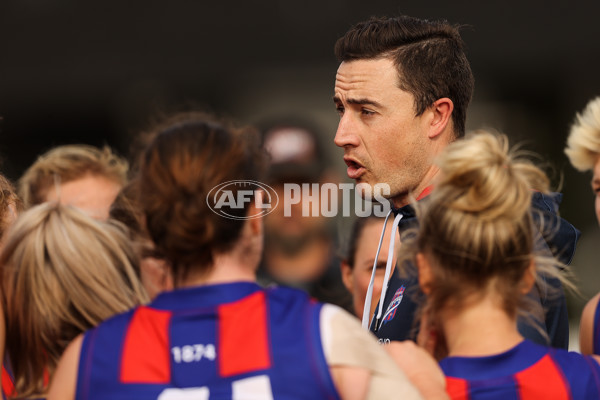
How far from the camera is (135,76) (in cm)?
1050

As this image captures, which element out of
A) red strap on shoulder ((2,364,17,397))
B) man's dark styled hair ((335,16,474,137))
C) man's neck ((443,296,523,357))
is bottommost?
red strap on shoulder ((2,364,17,397))

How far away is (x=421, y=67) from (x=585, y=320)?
1.28 meters

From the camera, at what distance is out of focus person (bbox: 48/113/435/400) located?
6.10 ft

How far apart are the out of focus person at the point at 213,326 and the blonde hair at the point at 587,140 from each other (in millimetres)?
1385

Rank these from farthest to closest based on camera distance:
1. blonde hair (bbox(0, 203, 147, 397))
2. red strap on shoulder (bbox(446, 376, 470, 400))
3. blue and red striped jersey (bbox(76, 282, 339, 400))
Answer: blonde hair (bbox(0, 203, 147, 397))
red strap on shoulder (bbox(446, 376, 470, 400))
blue and red striped jersey (bbox(76, 282, 339, 400))

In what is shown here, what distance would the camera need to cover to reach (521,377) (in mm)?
2068

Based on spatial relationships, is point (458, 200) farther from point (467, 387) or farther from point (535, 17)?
point (535, 17)

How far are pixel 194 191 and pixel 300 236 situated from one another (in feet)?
8.76

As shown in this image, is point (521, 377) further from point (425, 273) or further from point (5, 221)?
point (5, 221)

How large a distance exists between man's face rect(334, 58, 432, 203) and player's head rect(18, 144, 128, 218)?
1.51 meters

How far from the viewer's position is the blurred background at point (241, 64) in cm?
1006

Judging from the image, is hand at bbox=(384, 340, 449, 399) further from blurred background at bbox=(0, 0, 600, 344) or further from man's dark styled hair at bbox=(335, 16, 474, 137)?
blurred background at bbox=(0, 0, 600, 344)

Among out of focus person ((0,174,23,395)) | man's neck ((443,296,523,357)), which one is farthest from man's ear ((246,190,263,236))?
out of focus person ((0,174,23,395))

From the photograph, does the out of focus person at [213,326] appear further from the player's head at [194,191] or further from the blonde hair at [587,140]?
the blonde hair at [587,140]
